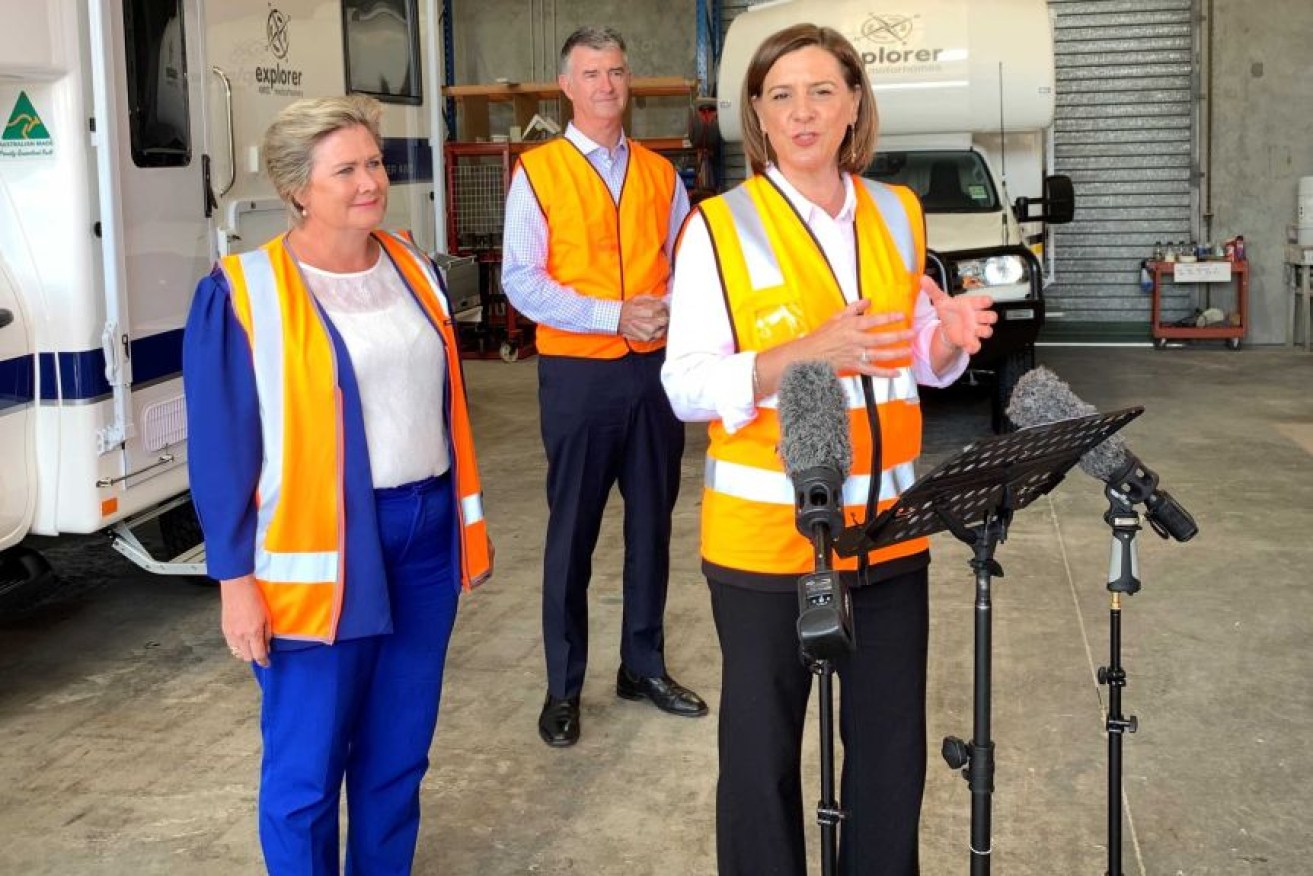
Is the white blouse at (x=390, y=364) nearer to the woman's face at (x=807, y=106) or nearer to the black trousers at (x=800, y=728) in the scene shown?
the black trousers at (x=800, y=728)

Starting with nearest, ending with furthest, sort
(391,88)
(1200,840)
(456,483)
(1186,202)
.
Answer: (456,483) < (1200,840) < (391,88) < (1186,202)

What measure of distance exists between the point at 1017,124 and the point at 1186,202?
171 inches

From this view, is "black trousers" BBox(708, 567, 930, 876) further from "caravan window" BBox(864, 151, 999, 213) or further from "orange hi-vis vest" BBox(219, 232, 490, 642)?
"caravan window" BBox(864, 151, 999, 213)

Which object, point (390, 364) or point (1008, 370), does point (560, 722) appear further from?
point (1008, 370)

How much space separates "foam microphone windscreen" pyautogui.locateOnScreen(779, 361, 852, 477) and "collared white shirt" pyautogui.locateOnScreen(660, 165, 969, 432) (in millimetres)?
361

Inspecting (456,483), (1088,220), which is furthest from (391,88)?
(1088,220)

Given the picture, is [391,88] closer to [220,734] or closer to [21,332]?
[21,332]

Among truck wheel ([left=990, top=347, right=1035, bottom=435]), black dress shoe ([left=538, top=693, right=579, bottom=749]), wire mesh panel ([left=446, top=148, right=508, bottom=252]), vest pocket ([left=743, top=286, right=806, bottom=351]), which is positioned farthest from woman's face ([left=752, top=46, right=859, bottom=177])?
wire mesh panel ([left=446, top=148, right=508, bottom=252])

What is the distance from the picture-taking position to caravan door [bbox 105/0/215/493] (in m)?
4.77

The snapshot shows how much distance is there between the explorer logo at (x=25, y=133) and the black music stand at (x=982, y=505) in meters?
3.35

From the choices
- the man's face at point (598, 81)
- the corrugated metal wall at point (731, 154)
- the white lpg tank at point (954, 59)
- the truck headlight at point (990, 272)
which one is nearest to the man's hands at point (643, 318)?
the man's face at point (598, 81)

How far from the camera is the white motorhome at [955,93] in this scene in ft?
29.4

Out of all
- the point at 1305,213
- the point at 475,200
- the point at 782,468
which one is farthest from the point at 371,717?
the point at 1305,213

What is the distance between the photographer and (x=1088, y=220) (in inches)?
515
